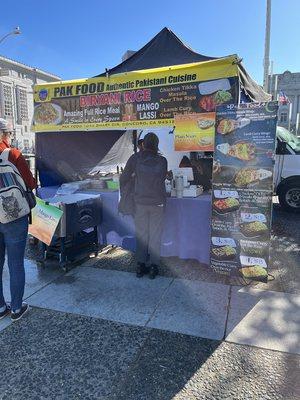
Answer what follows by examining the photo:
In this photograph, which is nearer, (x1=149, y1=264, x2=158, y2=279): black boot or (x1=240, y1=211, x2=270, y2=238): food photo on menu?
(x1=240, y1=211, x2=270, y2=238): food photo on menu

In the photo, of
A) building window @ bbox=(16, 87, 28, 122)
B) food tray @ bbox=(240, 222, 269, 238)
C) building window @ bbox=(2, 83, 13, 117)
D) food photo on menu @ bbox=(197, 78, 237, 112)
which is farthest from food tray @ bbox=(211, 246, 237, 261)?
building window @ bbox=(16, 87, 28, 122)

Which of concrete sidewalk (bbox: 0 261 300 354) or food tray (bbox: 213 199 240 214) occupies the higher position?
food tray (bbox: 213 199 240 214)

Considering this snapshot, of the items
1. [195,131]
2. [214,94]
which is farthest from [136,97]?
[214,94]

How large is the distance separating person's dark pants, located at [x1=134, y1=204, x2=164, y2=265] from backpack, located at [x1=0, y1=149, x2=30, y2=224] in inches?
60.1

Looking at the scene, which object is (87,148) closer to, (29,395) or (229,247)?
(229,247)

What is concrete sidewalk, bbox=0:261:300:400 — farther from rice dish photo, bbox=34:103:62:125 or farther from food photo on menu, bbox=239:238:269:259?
rice dish photo, bbox=34:103:62:125

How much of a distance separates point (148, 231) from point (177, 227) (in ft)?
1.71

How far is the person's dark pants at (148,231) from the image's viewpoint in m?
4.05

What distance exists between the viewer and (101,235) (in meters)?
4.99

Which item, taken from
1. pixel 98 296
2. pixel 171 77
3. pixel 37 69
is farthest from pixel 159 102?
pixel 37 69

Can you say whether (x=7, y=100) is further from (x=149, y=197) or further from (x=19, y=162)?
(x=19, y=162)

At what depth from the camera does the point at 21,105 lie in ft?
192

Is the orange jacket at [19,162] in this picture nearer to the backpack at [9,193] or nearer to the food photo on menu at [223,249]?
the backpack at [9,193]

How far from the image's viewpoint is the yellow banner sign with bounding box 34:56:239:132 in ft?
13.1
